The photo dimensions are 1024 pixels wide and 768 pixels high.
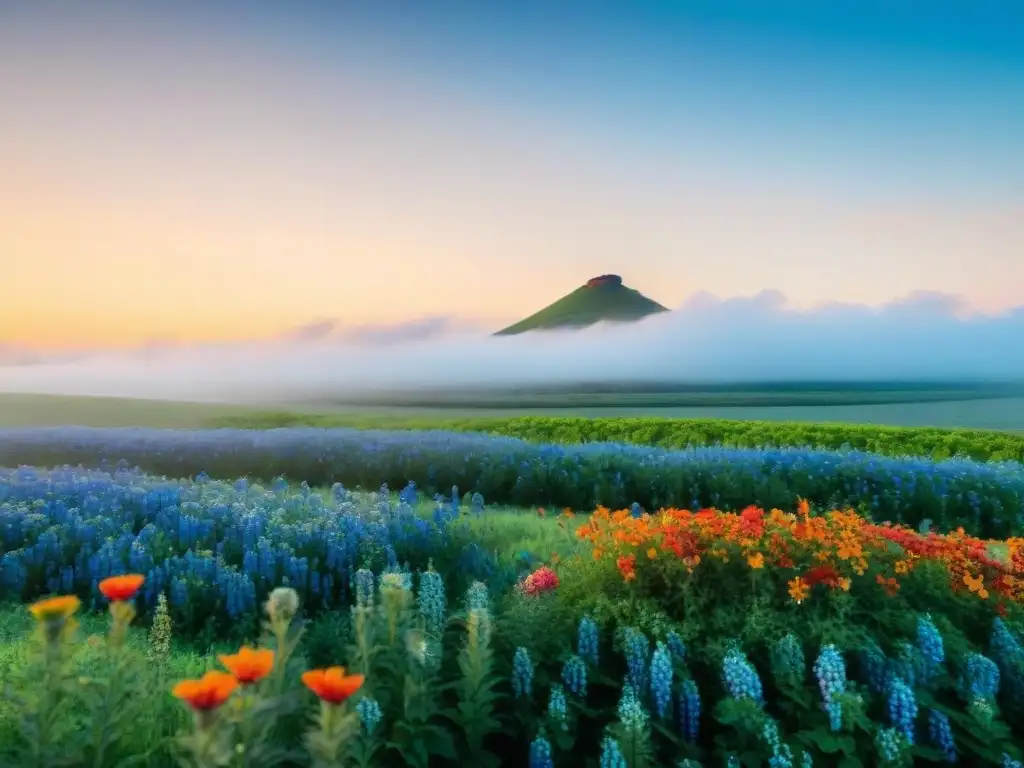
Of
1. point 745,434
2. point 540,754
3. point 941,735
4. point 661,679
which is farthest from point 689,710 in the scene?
point 745,434

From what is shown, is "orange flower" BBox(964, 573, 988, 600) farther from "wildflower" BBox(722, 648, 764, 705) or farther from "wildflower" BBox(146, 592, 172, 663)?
"wildflower" BBox(146, 592, 172, 663)

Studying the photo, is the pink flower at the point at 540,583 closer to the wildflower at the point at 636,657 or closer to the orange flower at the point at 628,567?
the orange flower at the point at 628,567

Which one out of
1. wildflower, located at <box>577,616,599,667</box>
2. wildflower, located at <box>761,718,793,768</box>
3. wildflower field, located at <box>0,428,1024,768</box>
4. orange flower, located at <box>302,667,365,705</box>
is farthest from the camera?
wildflower, located at <box>577,616,599,667</box>

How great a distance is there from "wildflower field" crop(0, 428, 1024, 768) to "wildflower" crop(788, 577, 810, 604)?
14 millimetres

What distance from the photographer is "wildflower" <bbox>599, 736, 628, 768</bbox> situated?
11.6 feet

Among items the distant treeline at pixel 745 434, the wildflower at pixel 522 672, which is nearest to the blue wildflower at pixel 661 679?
the wildflower at pixel 522 672

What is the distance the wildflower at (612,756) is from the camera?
11.6ft

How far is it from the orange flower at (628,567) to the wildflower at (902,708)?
141 cm

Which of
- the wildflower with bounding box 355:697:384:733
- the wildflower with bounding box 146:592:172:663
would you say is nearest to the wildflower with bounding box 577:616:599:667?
the wildflower with bounding box 355:697:384:733

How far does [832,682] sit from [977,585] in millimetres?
1664

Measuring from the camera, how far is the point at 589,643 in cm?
430

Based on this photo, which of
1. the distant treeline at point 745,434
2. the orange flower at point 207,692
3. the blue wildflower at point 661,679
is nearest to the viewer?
the orange flower at point 207,692

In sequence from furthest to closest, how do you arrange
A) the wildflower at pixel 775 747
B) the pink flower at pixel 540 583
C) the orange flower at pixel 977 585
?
the orange flower at pixel 977 585 → the pink flower at pixel 540 583 → the wildflower at pixel 775 747

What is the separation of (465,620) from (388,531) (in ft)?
9.07
